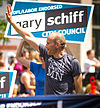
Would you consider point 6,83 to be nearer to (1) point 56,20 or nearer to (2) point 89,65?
(1) point 56,20

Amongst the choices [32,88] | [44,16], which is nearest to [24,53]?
[32,88]

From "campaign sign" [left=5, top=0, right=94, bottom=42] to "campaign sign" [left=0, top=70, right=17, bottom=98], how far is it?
629 millimetres

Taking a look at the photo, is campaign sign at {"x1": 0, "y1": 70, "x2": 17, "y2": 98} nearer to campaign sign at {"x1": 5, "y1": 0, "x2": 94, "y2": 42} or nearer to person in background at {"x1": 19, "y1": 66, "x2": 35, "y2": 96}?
campaign sign at {"x1": 5, "y1": 0, "x2": 94, "y2": 42}

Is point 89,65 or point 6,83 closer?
point 6,83

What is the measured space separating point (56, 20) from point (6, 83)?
52.0 inches

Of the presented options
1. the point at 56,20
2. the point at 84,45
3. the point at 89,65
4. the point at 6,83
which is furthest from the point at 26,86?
the point at 84,45

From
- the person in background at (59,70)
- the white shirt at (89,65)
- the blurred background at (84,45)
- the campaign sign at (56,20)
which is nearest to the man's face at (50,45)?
the person in background at (59,70)

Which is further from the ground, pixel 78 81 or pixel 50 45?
pixel 50 45

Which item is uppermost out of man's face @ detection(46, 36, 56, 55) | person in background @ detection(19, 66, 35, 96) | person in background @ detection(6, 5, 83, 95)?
man's face @ detection(46, 36, 56, 55)

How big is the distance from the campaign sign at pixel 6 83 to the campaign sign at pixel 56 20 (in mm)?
629

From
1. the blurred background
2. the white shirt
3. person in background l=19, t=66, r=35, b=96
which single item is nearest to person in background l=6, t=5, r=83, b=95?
A: person in background l=19, t=66, r=35, b=96

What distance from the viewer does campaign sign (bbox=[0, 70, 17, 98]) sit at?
18.0 feet

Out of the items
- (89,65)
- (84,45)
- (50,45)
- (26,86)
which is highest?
(84,45)

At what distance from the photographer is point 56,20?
18.8 ft
